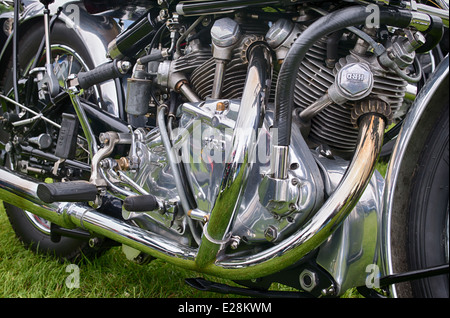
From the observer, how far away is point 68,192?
1509 millimetres

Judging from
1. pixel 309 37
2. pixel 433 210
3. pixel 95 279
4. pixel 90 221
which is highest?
pixel 309 37

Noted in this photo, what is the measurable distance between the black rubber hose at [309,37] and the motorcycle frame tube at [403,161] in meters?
0.15

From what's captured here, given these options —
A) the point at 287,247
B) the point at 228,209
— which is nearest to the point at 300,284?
the point at 287,247

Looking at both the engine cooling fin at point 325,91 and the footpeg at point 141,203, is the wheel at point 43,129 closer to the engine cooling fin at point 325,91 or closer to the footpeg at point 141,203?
the footpeg at point 141,203

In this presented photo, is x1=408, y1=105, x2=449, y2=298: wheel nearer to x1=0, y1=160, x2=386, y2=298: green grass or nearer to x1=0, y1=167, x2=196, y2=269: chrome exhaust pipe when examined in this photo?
x1=0, y1=167, x2=196, y2=269: chrome exhaust pipe

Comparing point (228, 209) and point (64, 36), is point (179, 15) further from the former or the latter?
point (64, 36)

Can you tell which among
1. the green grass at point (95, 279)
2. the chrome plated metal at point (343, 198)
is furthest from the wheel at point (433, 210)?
the green grass at point (95, 279)

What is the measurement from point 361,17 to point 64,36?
1349 millimetres

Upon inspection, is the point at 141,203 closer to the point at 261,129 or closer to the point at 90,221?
the point at 90,221

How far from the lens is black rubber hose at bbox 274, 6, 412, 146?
3.44 ft

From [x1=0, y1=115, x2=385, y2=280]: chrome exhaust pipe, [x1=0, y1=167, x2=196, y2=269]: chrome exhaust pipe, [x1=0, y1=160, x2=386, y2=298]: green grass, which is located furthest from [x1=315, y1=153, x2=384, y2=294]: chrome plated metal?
[x1=0, y1=160, x2=386, y2=298]: green grass

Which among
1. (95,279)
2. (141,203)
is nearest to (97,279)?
(95,279)

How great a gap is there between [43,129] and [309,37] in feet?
4.44

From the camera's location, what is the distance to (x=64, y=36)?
201 centimetres
